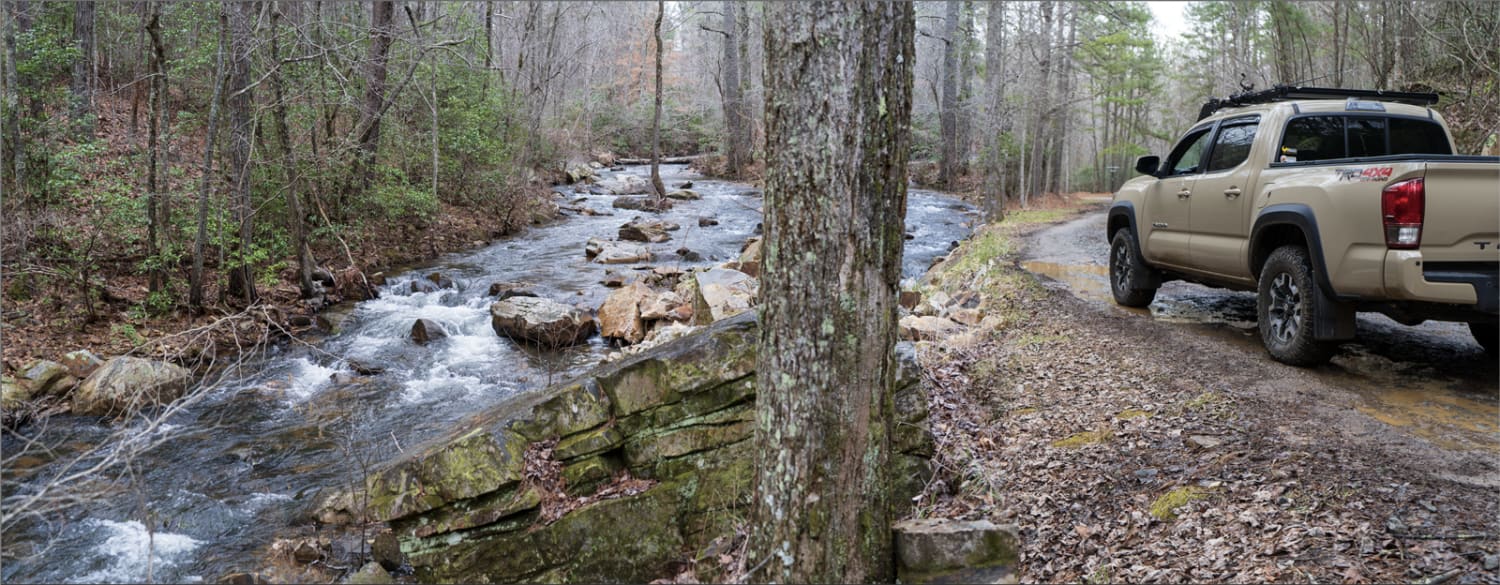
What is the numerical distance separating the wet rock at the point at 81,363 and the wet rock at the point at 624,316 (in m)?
5.97

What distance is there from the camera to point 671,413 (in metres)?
5.30

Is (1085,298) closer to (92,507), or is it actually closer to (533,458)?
(533,458)

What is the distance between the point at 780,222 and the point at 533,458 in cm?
272

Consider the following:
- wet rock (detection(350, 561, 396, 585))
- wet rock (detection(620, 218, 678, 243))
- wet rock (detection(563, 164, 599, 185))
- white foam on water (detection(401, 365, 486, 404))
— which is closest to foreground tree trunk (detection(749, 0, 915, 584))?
wet rock (detection(350, 561, 396, 585))

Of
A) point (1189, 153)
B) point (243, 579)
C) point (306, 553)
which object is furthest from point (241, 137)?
point (1189, 153)

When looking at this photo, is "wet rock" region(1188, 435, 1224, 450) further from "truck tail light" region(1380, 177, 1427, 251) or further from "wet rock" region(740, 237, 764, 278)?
"wet rock" region(740, 237, 764, 278)

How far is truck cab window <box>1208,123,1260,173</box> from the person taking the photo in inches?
281

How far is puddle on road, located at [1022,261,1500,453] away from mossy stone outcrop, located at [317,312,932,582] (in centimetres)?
300

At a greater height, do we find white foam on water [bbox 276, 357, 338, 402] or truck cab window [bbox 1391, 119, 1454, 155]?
truck cab window [bbox 1391, 119, 1454, 155]

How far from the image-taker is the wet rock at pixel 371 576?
16.8 ft

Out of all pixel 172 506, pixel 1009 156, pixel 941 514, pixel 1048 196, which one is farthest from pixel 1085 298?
pixel 1048 196

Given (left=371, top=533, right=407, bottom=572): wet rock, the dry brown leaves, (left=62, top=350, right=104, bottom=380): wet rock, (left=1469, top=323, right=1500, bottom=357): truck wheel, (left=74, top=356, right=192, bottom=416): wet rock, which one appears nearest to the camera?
the dry brown leaves

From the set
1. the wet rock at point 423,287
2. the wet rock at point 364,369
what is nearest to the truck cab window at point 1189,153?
the wet rock at point 364,369

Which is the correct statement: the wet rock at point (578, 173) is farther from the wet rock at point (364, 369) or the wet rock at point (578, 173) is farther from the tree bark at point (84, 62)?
the wet rock at point (364, 369)
